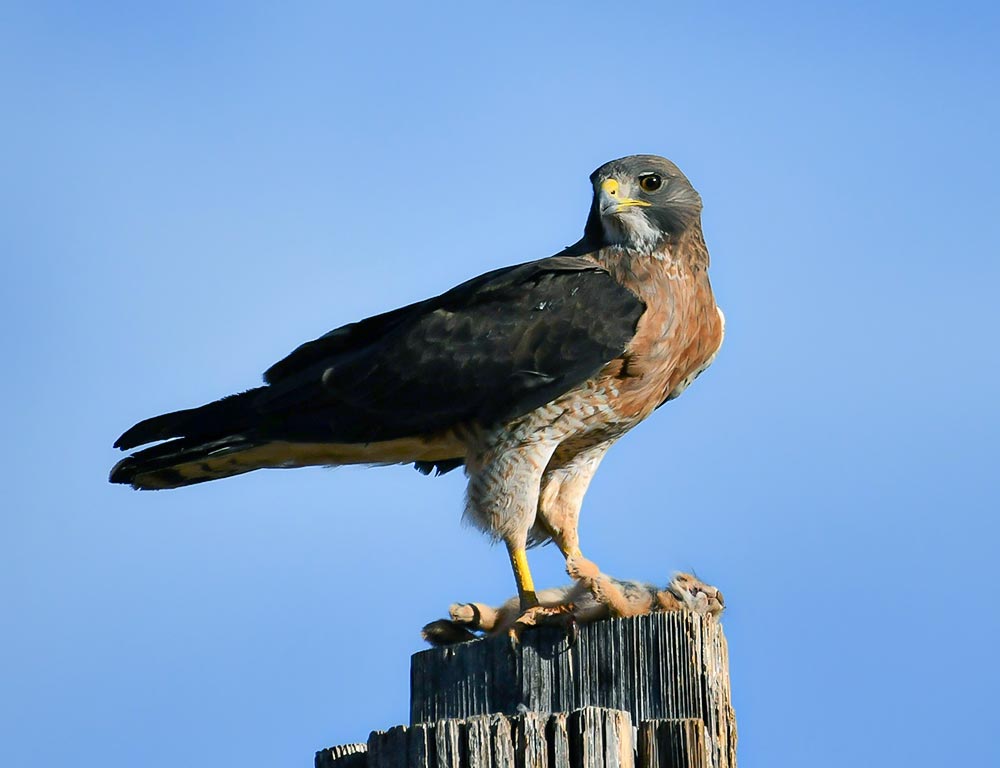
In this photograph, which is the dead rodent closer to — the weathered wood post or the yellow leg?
the yellow leg

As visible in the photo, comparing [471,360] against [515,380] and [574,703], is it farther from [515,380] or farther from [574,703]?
[574,703]

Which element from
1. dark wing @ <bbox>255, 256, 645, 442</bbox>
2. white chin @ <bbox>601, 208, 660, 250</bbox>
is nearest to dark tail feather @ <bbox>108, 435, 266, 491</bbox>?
dark wing @ <bbox>255, 256, 645, 442</bbox>

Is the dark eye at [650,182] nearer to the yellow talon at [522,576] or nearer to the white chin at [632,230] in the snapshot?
the white chin at [632,230]

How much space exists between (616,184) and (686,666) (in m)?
3.35

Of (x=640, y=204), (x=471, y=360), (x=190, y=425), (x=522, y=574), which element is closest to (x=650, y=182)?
(x=640, y=204)

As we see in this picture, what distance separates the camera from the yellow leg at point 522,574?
19.5ft

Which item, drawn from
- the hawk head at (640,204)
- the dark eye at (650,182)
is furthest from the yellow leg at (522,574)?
the dark eye at (650,182)

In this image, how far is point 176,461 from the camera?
21.9 feet

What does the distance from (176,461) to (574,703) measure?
293 cm

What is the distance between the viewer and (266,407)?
6727 millimetres

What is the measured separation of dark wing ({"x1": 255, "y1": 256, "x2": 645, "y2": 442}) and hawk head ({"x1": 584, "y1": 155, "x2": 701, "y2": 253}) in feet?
0.92

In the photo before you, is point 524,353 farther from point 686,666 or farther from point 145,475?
point 686,666

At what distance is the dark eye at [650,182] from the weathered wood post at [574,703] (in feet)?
10.3

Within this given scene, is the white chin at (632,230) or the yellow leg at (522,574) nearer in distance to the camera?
the yellow leg at (522,574)
